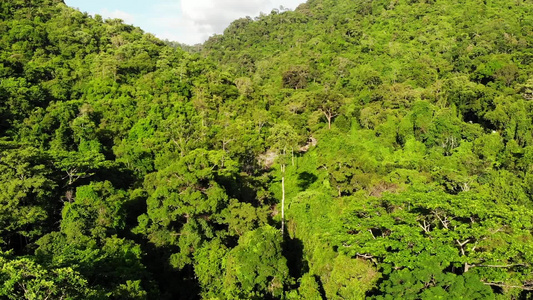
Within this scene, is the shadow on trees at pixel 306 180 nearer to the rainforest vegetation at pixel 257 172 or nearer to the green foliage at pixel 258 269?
the rainforest vegetation at pixel 257 172

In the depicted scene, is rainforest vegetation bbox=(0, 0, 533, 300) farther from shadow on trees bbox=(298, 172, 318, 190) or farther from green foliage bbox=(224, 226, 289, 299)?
shadow on trees bbox=(298, 172, 318, 190)

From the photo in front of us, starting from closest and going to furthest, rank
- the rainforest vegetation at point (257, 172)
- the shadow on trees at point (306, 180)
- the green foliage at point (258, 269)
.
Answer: the rainforest vegetation at point (257, 172) < the green foliage at point (258, 269) < the shadow on trees at point (306, 180)

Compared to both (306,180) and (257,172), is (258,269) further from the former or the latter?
(257,172)

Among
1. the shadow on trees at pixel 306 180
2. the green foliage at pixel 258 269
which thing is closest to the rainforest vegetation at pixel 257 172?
the green foliage at pixel 258 269

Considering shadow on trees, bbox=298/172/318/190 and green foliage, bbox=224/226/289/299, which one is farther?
shadow on trees, bbox=298/172/318/190

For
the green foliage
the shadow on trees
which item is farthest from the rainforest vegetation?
the shadow on trees

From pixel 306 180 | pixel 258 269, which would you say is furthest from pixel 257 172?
pixel 258 269

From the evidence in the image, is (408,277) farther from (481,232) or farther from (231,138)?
(231,138)

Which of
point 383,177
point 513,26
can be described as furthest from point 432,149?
point 513,26
